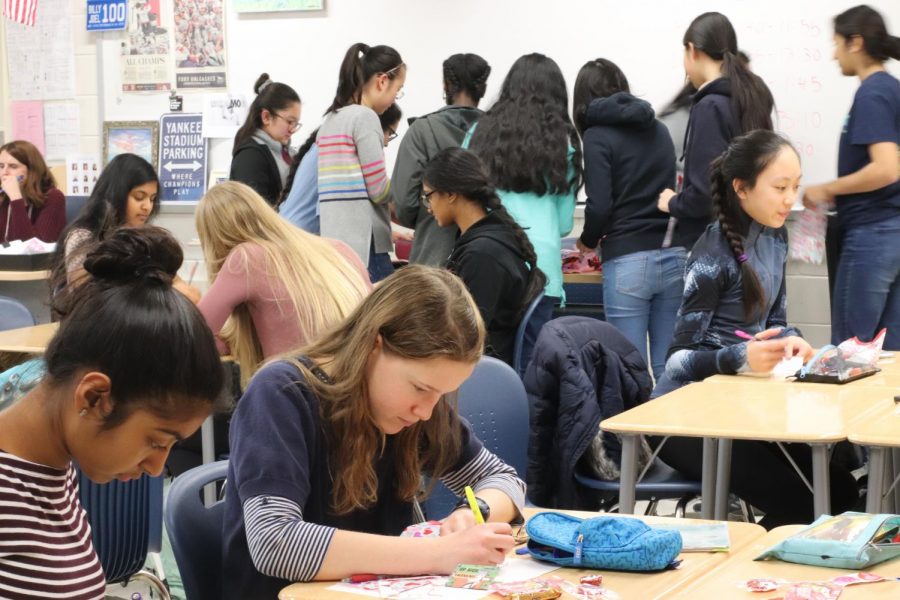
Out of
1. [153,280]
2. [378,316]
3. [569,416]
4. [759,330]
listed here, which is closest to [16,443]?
[153,280]

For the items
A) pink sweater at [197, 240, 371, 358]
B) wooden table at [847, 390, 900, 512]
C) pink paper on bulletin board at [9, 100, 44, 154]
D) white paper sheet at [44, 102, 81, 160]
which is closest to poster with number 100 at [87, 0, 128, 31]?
white paper sheet at [44, 102, 81, 160]

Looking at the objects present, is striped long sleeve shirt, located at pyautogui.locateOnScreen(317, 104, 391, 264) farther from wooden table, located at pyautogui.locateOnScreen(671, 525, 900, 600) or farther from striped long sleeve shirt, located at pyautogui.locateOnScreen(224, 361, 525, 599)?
wooden table, located at pyautogui.locateOnScreen(671, 525, 900, 600)

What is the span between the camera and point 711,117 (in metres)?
4.28

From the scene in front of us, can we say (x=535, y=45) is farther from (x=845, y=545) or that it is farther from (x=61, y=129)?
(x=845, y=545)

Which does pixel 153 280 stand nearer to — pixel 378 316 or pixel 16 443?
pixel 16 443

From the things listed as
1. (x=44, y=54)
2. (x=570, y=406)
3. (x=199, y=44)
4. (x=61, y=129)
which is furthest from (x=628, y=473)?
(x=44, y=54)

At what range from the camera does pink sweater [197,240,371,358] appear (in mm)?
3160

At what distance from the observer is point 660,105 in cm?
552

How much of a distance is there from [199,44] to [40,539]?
5.62 m

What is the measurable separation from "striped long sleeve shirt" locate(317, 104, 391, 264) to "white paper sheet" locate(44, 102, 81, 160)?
286 cm

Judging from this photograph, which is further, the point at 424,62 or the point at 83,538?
the point at 424,62

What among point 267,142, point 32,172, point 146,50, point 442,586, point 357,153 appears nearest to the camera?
point 442,586

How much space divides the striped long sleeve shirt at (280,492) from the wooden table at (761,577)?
532 mm

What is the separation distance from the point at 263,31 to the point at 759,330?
3.90 metres
